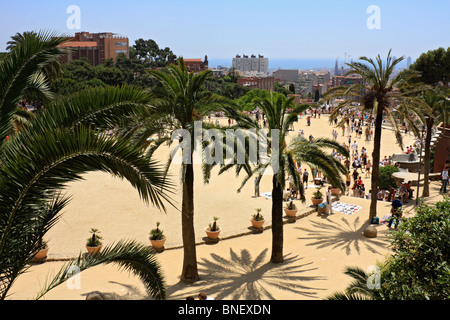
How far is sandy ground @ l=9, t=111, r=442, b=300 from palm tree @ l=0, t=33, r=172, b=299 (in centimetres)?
309

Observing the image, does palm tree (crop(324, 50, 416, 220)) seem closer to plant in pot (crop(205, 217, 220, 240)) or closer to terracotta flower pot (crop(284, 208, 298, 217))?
terracotta flower pot (crop(284, 208, 298, 217))

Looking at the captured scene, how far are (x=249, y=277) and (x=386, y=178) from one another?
13824mm

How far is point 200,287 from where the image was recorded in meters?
9.96

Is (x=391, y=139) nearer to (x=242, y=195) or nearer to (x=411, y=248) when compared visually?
(x=242, y=195)

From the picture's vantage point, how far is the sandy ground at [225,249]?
975 centimetres

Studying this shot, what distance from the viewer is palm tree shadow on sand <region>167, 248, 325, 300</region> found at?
9.55m

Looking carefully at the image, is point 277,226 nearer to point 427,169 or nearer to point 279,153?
point 279,153

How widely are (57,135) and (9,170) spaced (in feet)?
1.82

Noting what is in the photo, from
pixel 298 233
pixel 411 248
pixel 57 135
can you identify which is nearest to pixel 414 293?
pixel 411 248

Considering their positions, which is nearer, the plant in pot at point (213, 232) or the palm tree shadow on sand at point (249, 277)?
the palm tree shadow on sand at point (249, 277)

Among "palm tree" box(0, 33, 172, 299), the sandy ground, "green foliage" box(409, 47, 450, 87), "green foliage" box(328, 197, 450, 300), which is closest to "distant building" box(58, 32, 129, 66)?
"green foliage" box(409, 47, 450, 87)

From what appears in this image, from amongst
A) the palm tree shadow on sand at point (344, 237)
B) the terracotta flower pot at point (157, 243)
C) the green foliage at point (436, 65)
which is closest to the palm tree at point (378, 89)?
the palm tree shadow on sand at point (344, 237)

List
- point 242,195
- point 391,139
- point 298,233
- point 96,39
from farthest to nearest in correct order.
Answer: point 96,39, point 391,139, point 242,195, point 298,233

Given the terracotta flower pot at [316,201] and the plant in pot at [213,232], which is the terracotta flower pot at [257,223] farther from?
the terracotta flower pot at [316,201]
